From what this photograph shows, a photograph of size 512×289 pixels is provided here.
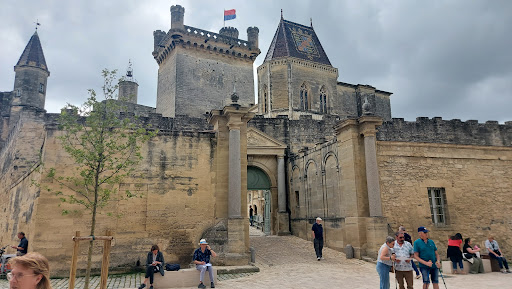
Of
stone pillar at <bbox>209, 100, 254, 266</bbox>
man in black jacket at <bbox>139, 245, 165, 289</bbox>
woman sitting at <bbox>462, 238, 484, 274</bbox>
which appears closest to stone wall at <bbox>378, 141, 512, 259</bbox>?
woman sitting at <bbox>462, 238, 484, 274</bbox>

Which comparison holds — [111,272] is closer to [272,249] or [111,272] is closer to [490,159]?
[272,249]

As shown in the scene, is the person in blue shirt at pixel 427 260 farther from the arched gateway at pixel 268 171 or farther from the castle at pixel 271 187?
the arched gateway at pixel 268 171

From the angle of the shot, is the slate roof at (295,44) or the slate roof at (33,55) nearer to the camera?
the slate roof at (33,55)

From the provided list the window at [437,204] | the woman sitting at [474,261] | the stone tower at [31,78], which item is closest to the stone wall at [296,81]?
the stone tower at [31,78]

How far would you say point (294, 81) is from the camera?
36.7 m

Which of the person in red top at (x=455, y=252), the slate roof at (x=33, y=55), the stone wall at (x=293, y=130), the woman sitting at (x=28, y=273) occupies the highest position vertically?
the slate roof at (x=33, y=55)

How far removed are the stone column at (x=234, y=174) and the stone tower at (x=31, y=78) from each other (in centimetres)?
2587

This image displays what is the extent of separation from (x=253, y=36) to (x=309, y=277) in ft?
98.3

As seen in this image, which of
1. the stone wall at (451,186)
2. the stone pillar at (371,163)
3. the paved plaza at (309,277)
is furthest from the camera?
the stone wall at (451,186)

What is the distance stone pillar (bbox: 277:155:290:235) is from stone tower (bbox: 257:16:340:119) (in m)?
17.4

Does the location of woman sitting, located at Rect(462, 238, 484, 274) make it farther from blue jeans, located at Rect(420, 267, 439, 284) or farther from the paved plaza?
blue jeans, located at Rect(420, 267, 439, 284)

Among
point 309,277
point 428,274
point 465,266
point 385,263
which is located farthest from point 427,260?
point 465,266

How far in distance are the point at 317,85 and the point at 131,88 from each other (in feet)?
82.8

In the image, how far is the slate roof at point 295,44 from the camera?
128ft
